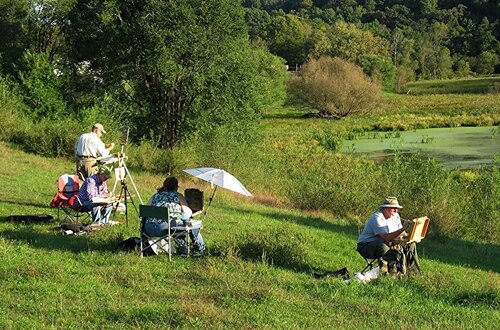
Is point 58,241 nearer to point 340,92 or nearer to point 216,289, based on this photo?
point 216,289

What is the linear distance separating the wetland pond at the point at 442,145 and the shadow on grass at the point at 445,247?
1536 centimetres

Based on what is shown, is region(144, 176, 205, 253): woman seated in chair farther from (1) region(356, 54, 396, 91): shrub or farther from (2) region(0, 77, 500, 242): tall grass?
(1) region(356, 54, 396, 91): shrub

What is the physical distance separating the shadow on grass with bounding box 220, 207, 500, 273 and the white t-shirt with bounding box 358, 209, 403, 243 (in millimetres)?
2117

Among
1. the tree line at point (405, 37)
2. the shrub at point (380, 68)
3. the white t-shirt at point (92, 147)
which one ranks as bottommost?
the white t-shirt at point (92, 147)

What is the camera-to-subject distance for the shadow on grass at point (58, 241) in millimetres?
8820

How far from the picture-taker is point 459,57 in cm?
11675

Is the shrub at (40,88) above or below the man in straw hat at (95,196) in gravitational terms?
above

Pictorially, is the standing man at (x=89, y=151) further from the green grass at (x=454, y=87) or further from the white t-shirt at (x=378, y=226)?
the green grass at (x=454, y=87)

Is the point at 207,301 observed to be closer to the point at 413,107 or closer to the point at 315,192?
the point at 315,192

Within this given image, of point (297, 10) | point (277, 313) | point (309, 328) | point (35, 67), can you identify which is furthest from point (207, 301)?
point (297, 10)

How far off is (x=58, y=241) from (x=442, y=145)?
32.3 meters

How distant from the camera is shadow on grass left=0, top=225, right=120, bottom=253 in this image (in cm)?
882

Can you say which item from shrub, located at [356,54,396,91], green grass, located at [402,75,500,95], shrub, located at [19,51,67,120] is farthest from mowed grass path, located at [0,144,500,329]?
shrub, located at [356,54,396,91]

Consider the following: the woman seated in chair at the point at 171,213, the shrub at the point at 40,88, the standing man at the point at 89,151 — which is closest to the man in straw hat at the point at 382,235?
the woman seated in chair at the point at 171,213
